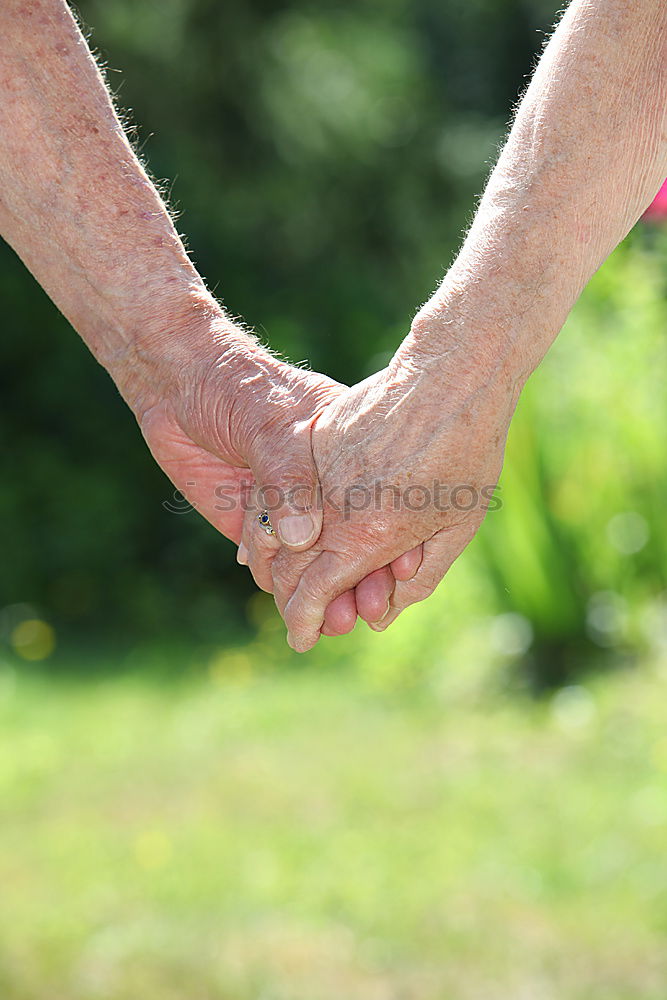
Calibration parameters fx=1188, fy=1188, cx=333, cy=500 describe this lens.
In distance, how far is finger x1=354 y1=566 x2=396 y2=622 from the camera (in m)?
2.04

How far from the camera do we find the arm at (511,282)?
1.75 meters

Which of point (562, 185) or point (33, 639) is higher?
point (562, 185)

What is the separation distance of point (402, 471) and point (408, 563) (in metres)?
0.20

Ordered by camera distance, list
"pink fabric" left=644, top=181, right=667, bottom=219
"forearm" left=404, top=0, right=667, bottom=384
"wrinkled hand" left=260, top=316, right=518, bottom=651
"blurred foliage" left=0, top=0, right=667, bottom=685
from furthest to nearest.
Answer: "blurred foliage" left=0, top=0, right=667, bottom=685 < "pink fabric" left=644, top=181, right=667, bottom=219 < "wrinkled hand" left=260, top=316, right=518, bottom=651 < "forearm" left=404, top=0, right=667, bottom=384

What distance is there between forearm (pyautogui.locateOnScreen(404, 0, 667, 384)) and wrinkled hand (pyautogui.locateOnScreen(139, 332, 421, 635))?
280 mm

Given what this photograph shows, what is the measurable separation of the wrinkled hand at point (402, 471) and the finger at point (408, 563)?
0.04ft

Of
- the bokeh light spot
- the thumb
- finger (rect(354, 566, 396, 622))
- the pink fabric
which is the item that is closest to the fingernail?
the thumb

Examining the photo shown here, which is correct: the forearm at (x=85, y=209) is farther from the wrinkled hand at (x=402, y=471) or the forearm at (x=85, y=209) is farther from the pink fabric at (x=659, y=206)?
the pink fabric at (x=659, y=206)

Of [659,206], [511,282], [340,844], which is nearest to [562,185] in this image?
[511,282]

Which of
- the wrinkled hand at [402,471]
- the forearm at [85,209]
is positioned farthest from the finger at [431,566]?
the forearm at [85,209]

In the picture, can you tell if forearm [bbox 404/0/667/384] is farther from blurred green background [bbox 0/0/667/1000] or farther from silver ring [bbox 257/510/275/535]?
blurred green background [bbox 0/0/667/1000]

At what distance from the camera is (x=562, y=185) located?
178 cm

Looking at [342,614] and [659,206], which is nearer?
[342,614]

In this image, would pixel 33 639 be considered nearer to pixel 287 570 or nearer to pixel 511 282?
pixel 287 570
